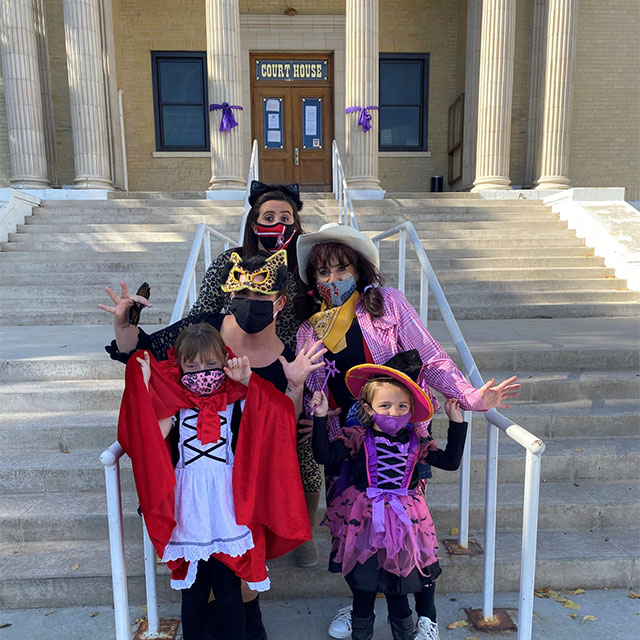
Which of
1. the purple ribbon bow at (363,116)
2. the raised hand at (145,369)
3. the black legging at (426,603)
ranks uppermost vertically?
the purple ribbon bow at (363,116)

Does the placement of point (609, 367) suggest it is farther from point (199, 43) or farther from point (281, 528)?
point (199, 43)

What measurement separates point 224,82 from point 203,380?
10.2m

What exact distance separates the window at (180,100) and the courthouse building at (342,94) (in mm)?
28

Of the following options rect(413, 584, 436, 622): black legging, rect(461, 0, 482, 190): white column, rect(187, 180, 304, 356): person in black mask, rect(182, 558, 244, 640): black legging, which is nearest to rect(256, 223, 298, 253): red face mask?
rect(187, 180, 304, 356): person in black mask

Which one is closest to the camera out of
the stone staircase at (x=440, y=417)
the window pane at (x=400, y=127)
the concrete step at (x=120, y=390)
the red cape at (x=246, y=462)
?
the red cape at (x=246, y=462)

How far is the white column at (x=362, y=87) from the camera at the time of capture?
1075cm

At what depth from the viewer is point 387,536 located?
2137 millimetres

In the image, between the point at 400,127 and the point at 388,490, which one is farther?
the point at 400,127

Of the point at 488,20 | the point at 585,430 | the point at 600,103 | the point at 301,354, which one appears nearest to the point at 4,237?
the point at 301,354

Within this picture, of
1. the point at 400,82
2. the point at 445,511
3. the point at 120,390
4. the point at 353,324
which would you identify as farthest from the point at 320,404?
the point at 400,82

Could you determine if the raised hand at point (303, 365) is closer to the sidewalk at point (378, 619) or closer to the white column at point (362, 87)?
the sidewalk at point (378, 619)

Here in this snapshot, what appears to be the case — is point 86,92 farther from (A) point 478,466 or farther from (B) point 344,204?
(A) point 478,466

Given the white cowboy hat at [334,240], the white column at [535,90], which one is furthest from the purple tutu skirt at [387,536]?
the white column at [535,90]

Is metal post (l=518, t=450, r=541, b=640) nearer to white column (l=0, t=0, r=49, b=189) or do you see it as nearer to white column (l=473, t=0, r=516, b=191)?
white column (l=473, t=0, r=516, b=191)
